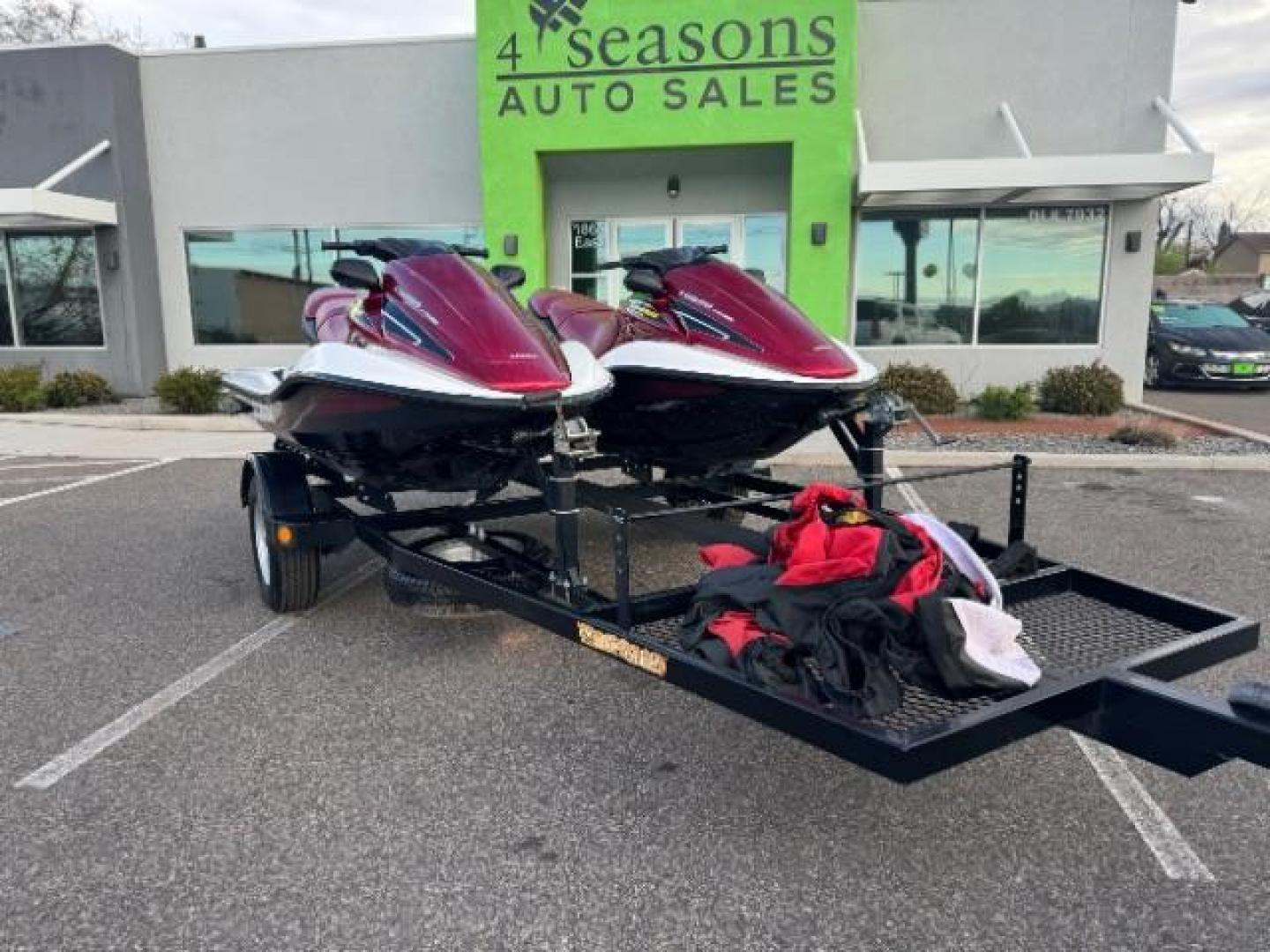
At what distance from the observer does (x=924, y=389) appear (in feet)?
36.0

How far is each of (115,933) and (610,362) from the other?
3009 millimetres

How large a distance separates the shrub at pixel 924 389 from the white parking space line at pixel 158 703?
7.65m

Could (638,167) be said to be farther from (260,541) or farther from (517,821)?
(517,821)

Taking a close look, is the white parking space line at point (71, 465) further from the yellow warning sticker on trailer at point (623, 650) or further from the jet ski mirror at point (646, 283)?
the yellow warning sticker on trailer at point (623, 650)

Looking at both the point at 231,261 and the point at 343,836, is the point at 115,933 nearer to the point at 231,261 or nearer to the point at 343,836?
the point at 343,836

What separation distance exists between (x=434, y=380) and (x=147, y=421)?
9379 mm

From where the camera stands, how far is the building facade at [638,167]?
11172 millimetres

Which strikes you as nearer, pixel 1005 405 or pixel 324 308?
pixel 324 308

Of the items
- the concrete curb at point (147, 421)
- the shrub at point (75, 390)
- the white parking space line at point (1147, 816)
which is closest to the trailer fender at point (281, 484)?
the white parking space line at point (1147, 816)

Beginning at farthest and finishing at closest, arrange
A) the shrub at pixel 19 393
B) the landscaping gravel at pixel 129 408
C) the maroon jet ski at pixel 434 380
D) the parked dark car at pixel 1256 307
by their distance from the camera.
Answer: the parked dark car at pixel 1256 307
the shrub at pixel 19 393
the landscaping gravel at pixel 129 408
the maroon jet ski at pixel 434 380

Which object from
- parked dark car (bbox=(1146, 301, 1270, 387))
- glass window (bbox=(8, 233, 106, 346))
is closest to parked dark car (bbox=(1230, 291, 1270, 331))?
parked dark car (bbox=(1146, 301, 1270, 387))

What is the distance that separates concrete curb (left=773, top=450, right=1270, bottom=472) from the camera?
849 centimetres

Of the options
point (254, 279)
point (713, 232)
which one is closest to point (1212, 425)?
point (713, 232)

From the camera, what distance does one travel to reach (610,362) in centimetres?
458
